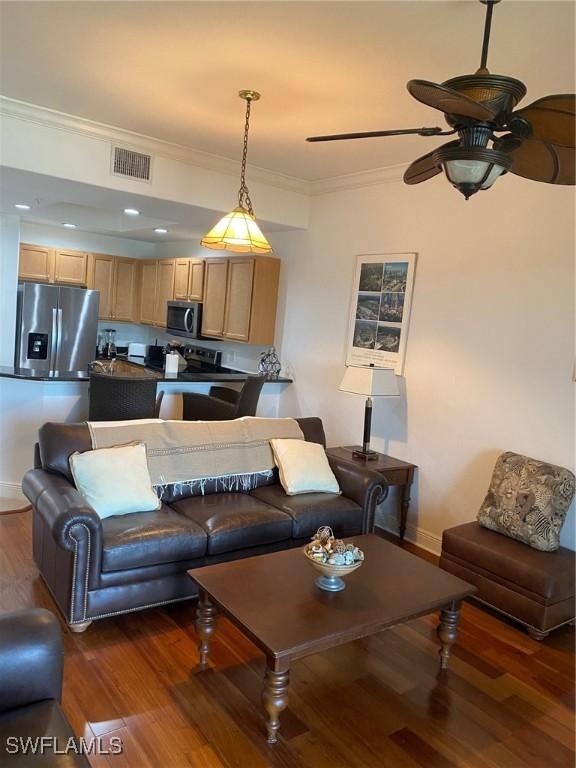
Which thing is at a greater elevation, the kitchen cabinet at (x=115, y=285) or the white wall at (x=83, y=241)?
the white wall at (x=83, y=241)

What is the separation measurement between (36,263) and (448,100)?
21.5 ft

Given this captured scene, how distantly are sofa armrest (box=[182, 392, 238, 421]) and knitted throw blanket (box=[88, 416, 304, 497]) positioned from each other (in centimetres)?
75

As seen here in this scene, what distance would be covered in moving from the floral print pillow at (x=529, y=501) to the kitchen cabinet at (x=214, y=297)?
3328 mm

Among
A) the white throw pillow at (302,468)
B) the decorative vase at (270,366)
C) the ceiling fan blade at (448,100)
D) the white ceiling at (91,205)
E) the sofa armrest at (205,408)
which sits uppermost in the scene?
the white ceiling at (91,205)

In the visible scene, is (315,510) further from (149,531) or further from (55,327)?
(55,327)

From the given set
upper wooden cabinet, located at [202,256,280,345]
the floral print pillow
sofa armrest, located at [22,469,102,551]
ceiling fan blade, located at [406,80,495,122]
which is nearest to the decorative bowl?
sofa armrest, located at [22,469,102,551]

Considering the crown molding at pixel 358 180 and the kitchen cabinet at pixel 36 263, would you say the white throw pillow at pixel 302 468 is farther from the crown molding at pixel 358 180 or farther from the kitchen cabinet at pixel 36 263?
the kitchen cabinet at pixel 36 263

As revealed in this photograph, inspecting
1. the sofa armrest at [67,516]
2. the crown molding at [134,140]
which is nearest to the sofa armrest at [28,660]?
the sofa armrest at [67,516]

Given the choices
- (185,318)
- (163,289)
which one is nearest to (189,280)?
Result: (185,318)

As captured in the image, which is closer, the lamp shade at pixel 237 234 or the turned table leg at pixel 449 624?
the turned table leg at pixel 449 624

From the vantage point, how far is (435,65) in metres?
2.55

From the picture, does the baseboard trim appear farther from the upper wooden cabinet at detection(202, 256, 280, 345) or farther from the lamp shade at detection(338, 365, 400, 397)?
the upper wooden cabinet at detection(202, 256, 280, 345)

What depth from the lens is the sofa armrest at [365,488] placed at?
3.55 metres

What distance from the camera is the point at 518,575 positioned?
117 inches
